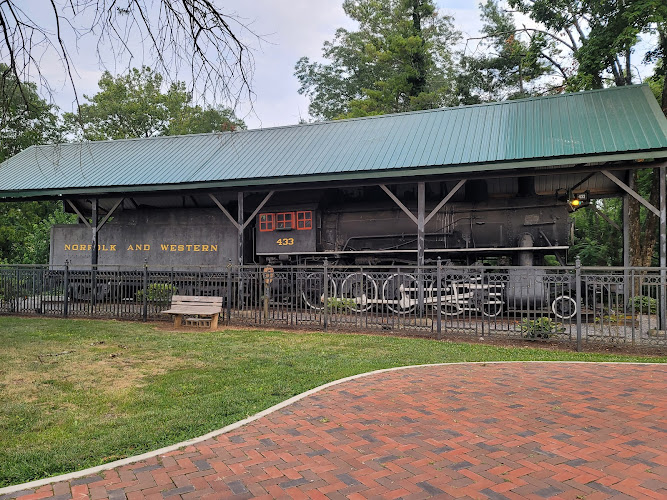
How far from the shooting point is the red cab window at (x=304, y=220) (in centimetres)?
1675

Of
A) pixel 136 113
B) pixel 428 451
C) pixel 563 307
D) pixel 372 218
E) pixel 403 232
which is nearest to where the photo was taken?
pixel 428 451

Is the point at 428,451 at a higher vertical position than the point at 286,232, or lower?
lower

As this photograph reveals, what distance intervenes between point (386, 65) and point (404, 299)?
26907mm

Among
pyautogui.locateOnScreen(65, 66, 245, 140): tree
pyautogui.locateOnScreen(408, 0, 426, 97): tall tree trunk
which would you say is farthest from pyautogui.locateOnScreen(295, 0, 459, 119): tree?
pyautogui.locateOnScreen(65, 66, 245, 140): tree

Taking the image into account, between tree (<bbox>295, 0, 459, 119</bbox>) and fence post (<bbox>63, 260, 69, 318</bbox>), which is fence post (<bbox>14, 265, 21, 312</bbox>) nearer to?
fence post (<bbox>63, 260, 69, 318</bbox>)

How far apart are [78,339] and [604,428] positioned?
981cm

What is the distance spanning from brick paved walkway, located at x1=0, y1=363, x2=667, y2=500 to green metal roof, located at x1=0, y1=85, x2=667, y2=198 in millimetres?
7753

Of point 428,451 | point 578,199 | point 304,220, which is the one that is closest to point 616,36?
point 578,199

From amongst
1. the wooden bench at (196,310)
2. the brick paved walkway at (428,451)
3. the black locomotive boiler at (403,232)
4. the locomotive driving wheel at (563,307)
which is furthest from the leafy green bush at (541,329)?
the wooden bench at (196,310)

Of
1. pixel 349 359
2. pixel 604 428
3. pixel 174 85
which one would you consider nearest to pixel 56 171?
pixel 349 359

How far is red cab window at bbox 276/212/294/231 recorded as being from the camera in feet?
55.8

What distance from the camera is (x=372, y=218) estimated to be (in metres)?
16.3

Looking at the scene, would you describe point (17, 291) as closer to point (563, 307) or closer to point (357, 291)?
point (357, 291)

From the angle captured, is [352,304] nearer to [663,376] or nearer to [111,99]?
[663,376]
